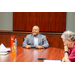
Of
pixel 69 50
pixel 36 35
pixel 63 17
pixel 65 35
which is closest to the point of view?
pixel 65 35

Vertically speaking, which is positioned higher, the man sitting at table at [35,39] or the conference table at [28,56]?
the man sitting at table at [35,39]

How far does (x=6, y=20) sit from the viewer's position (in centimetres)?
600

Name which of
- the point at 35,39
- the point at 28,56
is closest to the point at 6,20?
the point at 35,39

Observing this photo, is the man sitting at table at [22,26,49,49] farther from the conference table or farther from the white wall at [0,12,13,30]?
the white wall at [0,12,13,30]

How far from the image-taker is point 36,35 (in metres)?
→ 4.40

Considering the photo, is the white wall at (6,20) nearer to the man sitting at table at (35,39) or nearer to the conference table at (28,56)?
the man sitting at table at (35,39)

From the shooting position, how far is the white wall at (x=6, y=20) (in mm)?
5977

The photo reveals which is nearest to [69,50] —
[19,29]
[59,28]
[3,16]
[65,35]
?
[65,35]

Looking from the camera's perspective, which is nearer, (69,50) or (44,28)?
(69,50)

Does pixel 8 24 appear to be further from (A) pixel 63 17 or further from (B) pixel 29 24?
(A) pixel 63 17

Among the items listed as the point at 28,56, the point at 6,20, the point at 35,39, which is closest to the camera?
the point at 28,56

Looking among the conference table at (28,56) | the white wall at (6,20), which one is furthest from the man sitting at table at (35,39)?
the white wall at (6,20)

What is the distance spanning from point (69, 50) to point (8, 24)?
13.1 feet

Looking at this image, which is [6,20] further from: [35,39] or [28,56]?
[28,56]
